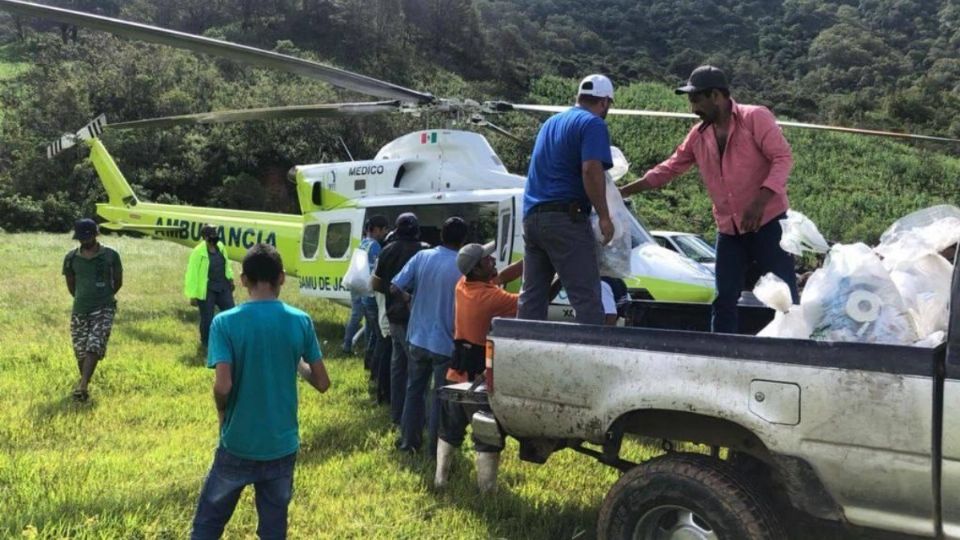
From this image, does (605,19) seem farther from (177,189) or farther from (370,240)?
(370,240)

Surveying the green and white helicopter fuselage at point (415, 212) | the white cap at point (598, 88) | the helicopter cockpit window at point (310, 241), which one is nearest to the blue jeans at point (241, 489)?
the white cap at point (598, 88)

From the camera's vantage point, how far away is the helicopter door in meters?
8.09

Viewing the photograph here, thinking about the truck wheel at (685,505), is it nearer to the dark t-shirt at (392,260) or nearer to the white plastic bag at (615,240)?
the white plastic bag at (615,240)

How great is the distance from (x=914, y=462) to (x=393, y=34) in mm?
69958

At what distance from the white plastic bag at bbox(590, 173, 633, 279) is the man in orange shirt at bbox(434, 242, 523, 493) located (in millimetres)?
766

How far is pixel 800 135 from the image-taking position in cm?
5197

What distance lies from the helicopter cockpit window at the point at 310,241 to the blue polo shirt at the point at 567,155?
6.47m

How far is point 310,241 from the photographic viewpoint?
10.2 m

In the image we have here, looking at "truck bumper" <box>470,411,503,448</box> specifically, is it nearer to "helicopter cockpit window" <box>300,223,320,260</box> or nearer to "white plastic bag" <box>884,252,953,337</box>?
"white plastic bag" <box>884,252,953,337</box>

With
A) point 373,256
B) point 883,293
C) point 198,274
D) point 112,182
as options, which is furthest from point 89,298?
point 112,182

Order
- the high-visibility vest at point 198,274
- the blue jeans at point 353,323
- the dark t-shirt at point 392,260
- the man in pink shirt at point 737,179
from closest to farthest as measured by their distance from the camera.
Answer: the man in pink shirt at point 737,179 < the dark t-shirt at point 392,260 < the blue jeans at point 353,323 < the high-visibility vest at point 198,274

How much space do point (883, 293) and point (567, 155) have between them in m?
1.64

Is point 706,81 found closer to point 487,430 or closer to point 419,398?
point 487,430

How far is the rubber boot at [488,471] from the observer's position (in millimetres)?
4457
